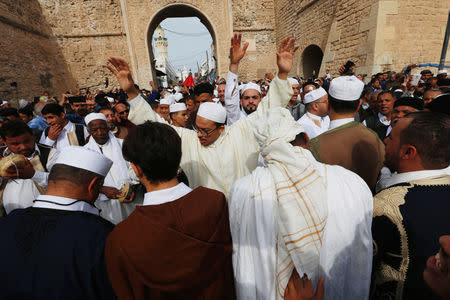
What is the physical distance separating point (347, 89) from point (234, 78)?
1.32 m

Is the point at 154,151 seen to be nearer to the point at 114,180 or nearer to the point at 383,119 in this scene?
the point at 114,180

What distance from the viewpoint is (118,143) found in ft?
9.86

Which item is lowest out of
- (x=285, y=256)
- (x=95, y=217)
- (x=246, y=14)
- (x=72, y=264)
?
(x=285, y=256)

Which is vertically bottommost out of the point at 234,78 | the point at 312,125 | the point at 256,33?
the point at 312,125

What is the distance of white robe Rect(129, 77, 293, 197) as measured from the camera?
2.12m

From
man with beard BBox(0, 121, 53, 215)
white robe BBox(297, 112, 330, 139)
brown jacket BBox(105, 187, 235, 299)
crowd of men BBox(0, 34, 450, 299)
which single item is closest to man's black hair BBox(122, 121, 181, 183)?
crowd of men BBox(0, 34, 450, 299)

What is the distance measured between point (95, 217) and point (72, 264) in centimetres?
23

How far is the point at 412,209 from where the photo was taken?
1057mm

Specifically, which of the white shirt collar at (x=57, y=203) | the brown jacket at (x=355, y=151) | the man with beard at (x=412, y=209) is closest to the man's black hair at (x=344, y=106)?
the brown jacket at (x=355, y=151)

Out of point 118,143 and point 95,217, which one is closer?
point 95,217

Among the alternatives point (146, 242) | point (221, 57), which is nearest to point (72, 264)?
point (146, 242)

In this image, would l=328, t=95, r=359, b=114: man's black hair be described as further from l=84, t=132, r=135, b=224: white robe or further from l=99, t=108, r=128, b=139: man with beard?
l=99, t=108, r=128, b=139: man with beard

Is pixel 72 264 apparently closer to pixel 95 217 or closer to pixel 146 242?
pixel 95 217

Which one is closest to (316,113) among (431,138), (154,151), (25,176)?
(431,138)
